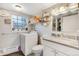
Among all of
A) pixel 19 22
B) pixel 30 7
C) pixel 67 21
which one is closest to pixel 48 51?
pixel 67 21

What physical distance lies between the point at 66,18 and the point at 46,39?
0.59 meters

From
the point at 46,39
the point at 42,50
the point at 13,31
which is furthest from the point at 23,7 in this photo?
the point at 42,50

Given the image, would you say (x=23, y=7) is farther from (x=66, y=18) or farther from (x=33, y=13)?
(x=66, y=18)

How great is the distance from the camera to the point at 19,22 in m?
1.37

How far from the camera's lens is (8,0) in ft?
3.20

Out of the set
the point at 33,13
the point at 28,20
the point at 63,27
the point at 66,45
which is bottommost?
the point at 66,45

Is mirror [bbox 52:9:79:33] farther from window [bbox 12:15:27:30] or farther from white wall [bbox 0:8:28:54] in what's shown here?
white wall [bbox 0:8:28:54]

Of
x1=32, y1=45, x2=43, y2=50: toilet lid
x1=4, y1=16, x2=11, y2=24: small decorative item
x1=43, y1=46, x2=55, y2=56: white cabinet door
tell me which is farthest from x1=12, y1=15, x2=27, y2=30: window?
x1=43, y1=46, x2=55, y2=56: white cabinet door

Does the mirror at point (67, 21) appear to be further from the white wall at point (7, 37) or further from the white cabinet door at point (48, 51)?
the white wall at point (7, 37)

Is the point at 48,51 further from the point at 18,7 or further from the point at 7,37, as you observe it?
the point at 18,7

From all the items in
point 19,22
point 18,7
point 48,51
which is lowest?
point 48,51

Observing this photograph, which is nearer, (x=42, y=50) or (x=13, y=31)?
(x=13, y=31)

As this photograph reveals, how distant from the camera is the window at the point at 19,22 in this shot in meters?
1.35

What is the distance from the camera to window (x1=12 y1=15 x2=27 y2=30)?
4.43 feet
